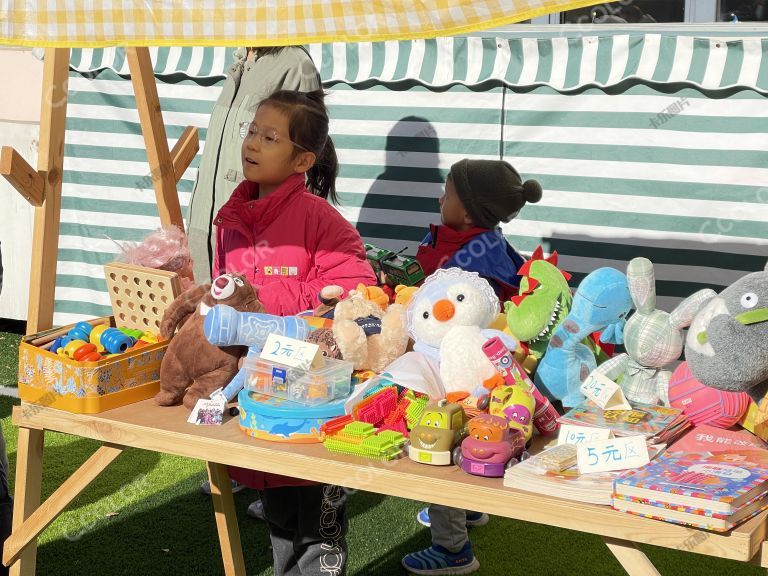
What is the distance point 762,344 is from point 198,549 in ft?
6.66

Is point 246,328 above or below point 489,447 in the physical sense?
above

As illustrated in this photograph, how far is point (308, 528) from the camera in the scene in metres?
2.28

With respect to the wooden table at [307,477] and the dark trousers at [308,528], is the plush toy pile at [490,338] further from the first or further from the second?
the dark trousers at [308,528]

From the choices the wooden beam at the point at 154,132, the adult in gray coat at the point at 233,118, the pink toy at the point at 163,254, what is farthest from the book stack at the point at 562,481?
the adult in gray coat at the point at 233,118

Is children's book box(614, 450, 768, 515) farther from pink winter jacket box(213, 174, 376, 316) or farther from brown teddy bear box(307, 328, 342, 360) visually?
pink winter jacket box(213, 174, 376, 316)

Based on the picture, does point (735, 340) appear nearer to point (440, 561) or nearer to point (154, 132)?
point (440, 561)

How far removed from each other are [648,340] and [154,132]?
5.15 feet

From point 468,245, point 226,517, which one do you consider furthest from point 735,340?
point 226,517

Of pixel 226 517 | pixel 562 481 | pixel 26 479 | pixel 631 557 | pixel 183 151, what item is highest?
pixel 183 151

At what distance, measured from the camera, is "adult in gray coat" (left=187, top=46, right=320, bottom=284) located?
2.99 m

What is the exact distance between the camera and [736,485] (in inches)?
58.0

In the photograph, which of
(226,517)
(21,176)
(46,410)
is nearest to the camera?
(46,410)

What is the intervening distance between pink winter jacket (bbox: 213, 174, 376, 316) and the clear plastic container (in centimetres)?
38

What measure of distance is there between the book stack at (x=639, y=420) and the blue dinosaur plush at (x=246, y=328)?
59cm
